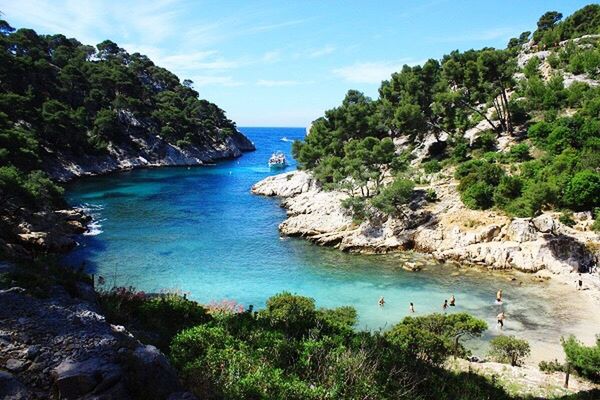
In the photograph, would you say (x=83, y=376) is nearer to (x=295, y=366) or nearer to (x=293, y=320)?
(x=295, y=366)

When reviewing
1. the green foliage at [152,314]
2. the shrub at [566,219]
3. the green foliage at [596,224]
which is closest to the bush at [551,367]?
the green foliage at [152,314]

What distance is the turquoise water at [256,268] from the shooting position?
1238 inches

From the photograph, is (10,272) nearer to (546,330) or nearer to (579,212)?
(546,330)

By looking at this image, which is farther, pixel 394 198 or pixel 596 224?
pixel 394 198

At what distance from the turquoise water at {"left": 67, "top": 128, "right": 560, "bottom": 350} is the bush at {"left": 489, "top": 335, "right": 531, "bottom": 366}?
6.63 metres

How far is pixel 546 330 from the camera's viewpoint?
26969mm

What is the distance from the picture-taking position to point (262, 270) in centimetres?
3931

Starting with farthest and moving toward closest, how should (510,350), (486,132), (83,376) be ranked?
(486,132), (510,350), (83,376)

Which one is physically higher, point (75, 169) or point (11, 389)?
point (75, 169)

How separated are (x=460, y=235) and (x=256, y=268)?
2024cm

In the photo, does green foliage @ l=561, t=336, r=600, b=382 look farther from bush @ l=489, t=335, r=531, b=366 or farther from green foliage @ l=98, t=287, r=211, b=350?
green foliage @ l=98, t=287, r=211, b=350

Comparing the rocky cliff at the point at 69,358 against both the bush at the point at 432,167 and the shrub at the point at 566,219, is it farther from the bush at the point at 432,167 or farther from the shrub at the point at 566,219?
the bush at the point at 432,167

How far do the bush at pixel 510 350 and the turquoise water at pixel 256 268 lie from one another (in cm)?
663

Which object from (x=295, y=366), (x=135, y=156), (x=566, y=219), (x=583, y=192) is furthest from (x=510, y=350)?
(x=135, y=156)
